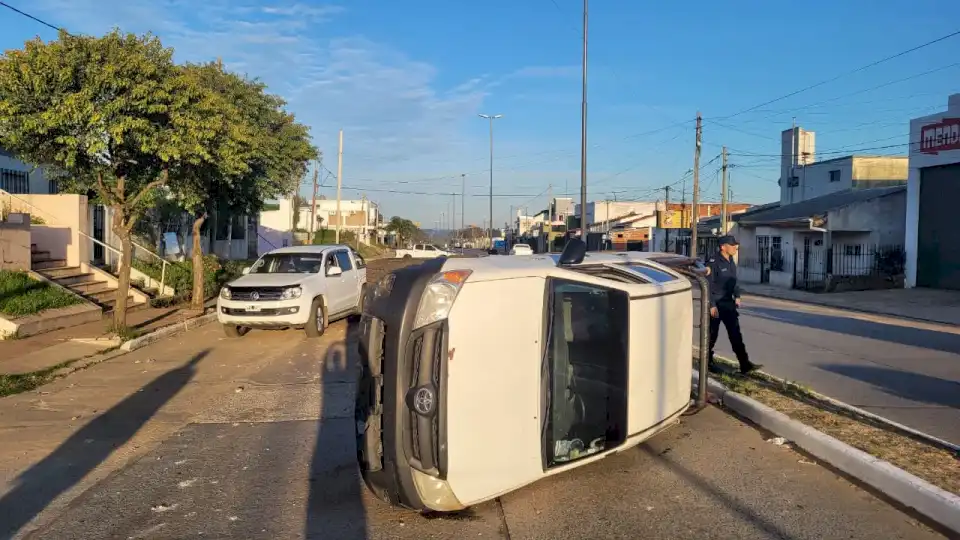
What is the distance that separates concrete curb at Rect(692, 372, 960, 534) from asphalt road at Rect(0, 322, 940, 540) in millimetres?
154

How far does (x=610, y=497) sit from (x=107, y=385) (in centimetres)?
710

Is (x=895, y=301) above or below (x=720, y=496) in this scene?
→ above

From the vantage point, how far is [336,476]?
5555 mm

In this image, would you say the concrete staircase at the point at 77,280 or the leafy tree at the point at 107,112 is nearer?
the leafy tree at the point at 107,112

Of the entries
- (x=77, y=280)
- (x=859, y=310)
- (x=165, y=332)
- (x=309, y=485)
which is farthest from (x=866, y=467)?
(x=859, y=310)

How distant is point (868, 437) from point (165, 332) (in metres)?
11.9

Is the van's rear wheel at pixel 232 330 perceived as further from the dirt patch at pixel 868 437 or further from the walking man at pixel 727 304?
the dirt patch at pixel 868 437

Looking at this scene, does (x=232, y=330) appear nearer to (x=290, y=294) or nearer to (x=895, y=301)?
(x=290, y=294)

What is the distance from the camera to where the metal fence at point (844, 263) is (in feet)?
92.1

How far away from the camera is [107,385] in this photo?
9180 mm

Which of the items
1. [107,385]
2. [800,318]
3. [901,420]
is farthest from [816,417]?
[800,318]

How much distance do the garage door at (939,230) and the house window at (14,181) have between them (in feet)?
99.7

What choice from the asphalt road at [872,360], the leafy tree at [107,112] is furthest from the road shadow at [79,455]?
the asphalt road at [872,360]

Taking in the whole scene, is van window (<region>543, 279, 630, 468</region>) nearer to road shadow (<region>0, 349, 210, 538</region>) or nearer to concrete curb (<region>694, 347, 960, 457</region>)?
concrete curb (<region>694, 347, 960, 457</region>)
